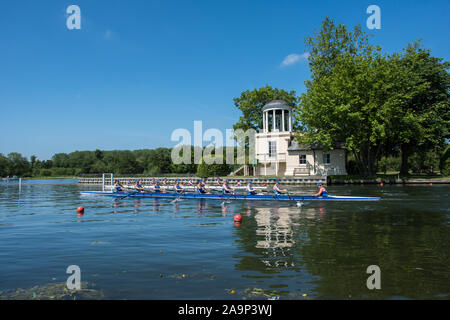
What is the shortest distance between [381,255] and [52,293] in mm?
9697

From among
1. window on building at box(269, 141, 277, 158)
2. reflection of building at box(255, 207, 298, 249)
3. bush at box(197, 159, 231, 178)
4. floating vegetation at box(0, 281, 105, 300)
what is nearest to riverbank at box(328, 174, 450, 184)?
window on building at box(269, 141, 277, 158)

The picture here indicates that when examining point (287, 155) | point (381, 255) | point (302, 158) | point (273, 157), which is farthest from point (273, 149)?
point (381, 255)

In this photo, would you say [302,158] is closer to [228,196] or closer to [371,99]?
[371,99]

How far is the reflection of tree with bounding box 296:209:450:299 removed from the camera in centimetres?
775

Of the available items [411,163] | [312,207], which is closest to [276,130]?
[312,207]

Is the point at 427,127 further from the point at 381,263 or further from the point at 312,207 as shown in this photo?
the point at 381,263

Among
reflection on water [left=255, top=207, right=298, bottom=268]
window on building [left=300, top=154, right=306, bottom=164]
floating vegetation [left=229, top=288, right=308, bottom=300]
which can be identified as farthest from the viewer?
window on building [left=300, top=154, right=306, bottom=164]

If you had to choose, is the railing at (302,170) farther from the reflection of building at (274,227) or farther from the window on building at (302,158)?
the reflection of building at (274,227)

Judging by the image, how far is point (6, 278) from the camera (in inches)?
355

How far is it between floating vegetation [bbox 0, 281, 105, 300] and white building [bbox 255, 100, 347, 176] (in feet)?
158

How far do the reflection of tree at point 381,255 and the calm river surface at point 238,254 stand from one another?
0.11ft

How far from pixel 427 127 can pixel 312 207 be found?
3534cm

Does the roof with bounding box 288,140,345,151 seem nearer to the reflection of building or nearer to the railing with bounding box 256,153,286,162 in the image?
the railing with bounding box 256,153,286,162

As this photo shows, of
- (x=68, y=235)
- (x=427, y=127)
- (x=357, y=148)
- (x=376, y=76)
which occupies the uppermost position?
(x=376, y=76)
